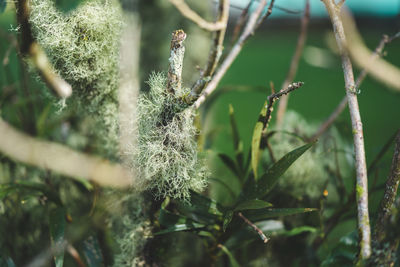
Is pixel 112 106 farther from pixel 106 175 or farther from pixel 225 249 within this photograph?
pixel 225 249

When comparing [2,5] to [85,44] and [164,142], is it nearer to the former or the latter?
[85,44]

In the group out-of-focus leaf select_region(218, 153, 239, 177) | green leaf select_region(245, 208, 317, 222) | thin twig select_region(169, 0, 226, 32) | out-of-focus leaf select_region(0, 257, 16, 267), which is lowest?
out-of-focus leaf select_region(0, 257, 16, 267)

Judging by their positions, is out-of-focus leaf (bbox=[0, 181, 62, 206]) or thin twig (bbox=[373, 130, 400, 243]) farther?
out-of-focus leaf (bbox=[0, 181, 62, 206])

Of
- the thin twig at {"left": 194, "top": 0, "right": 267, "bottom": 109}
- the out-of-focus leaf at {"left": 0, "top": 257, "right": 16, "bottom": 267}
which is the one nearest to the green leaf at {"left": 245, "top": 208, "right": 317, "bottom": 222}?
the thin twig at {"left": 194, "top": 0, "right": 267, "bottom": 109}

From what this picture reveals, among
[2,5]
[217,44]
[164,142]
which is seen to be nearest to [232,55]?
[217,44]

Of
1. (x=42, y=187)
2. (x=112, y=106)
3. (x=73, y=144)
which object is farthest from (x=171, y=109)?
(x=73, y=144)

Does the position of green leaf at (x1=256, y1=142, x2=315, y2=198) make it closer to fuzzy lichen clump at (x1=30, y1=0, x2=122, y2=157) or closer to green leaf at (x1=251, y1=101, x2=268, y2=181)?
green leaf at (x1=251, y1=101, x2=268, y2=181)
